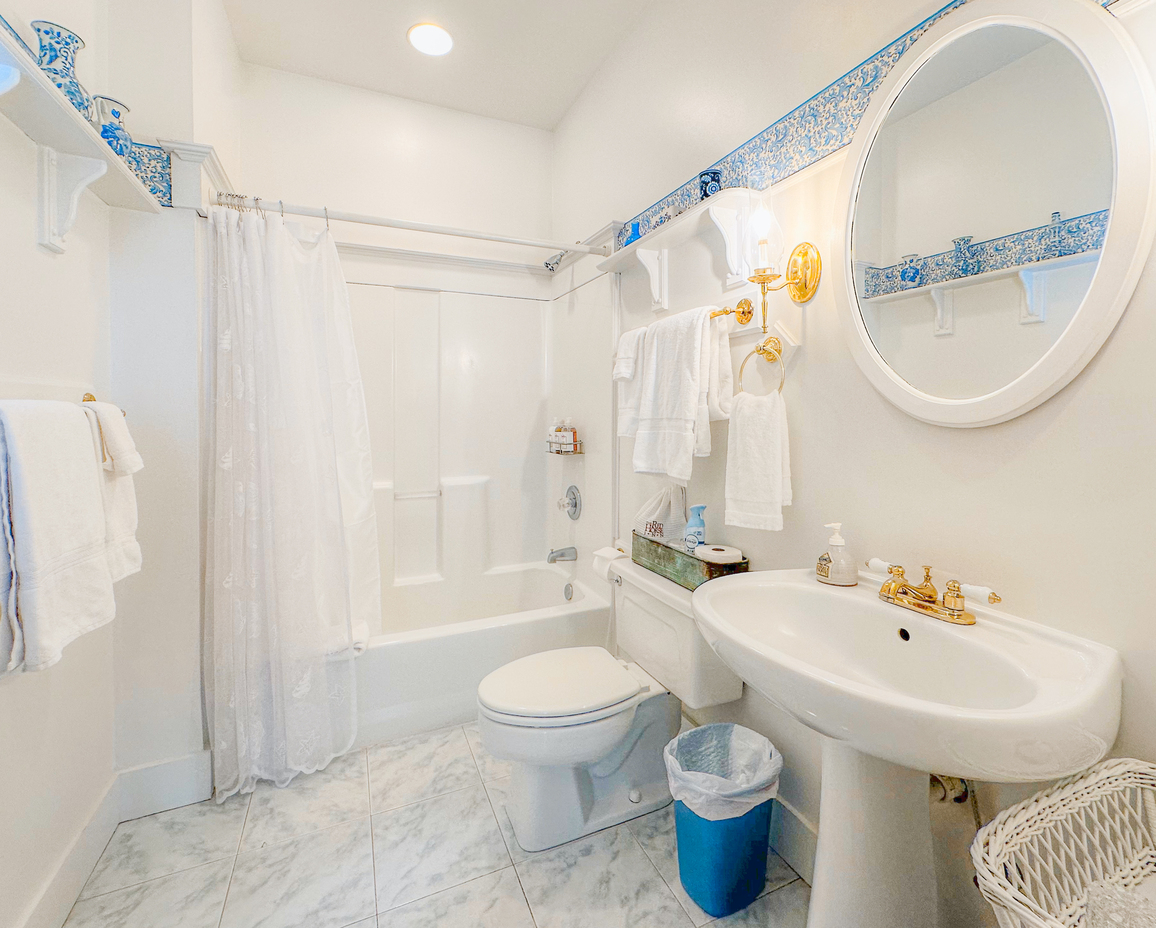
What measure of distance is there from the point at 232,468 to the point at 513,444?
1.38 m

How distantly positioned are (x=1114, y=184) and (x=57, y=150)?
2.02 meters

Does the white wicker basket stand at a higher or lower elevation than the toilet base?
higher

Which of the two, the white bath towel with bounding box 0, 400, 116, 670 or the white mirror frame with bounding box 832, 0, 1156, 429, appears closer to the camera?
the white mirror frame with bounding box 832, 0, 1156, 429

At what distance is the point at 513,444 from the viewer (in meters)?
2.77

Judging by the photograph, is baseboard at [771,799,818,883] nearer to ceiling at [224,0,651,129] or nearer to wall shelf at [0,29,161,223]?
wall shelf at [0,29,161,223]

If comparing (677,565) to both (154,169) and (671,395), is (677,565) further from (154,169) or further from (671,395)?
(154,169)

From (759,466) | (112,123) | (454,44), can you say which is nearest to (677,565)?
(759,466)

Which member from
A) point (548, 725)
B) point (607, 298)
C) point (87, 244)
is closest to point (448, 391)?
point (607, 298)

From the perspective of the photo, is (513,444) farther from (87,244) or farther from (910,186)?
(910,186)

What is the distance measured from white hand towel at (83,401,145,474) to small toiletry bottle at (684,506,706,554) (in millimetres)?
1431

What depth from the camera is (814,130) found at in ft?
4.17

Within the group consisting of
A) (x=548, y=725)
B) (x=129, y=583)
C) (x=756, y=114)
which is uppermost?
(x=756, y=114)

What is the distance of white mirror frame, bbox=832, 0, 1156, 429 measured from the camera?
0.76 meters

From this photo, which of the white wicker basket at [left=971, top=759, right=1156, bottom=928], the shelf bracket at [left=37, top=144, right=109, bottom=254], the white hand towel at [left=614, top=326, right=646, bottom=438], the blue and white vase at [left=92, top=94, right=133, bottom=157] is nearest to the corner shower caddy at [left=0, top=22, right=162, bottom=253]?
the shelf bracket at [left=37, top=144, right=109, bottom=254]
